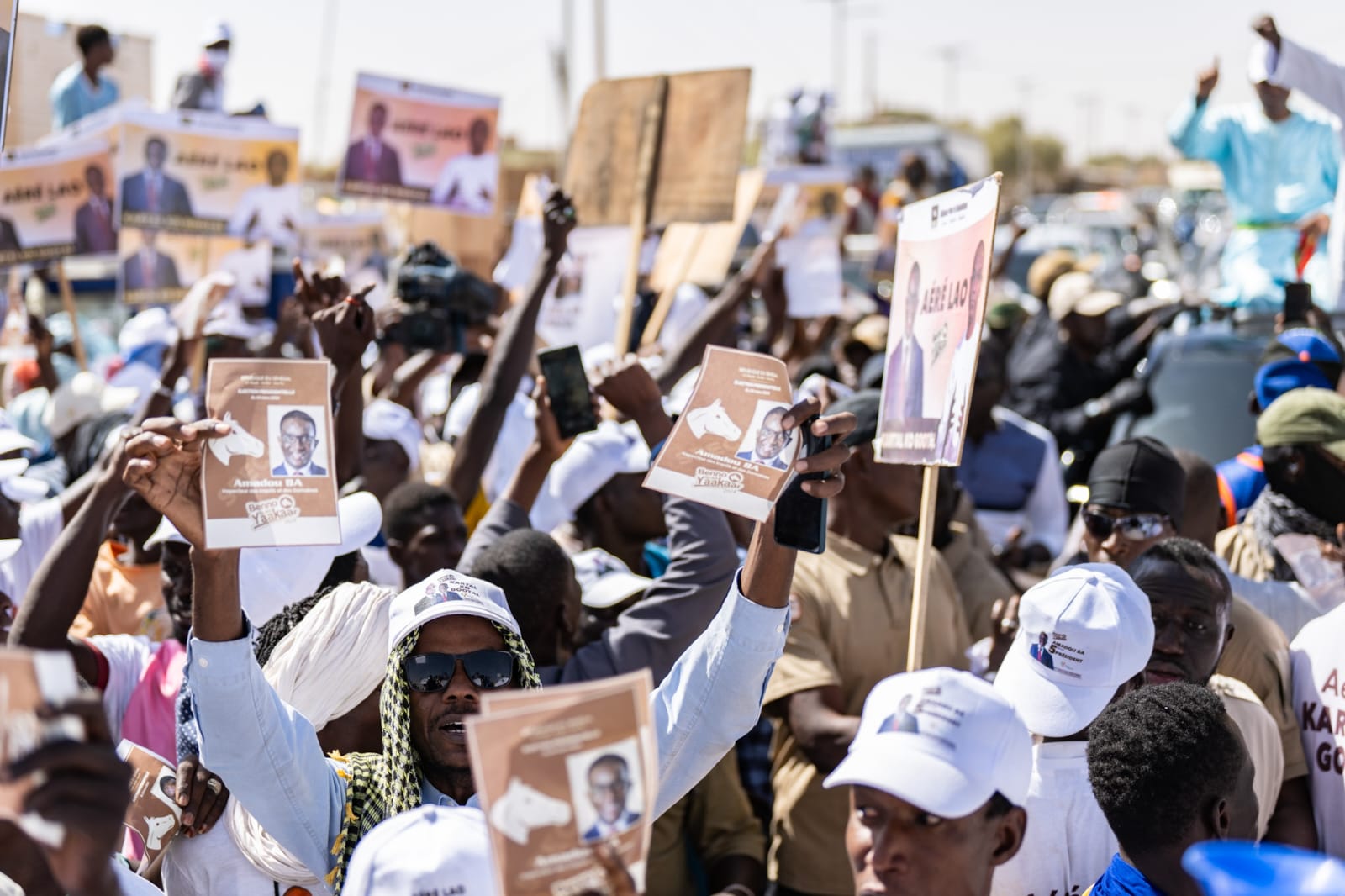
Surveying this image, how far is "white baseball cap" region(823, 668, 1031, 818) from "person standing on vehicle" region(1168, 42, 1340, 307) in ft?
17.2

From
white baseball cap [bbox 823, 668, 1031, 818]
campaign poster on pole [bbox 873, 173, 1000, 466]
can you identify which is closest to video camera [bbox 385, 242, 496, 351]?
campaign poster on pole [bbox 873, 173, 1000, 466]

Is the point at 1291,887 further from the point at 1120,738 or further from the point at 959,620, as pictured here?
the point at 959,620

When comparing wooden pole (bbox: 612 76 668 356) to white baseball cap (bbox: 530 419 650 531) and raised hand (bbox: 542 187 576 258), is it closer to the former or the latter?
raised hand (bbox: 542 187 576 258)

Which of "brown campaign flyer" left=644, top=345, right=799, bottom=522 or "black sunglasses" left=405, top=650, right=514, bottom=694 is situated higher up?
"brown campaign flyer" left=644, top=345, right=799, bottom=522

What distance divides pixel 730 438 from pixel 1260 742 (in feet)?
4.47

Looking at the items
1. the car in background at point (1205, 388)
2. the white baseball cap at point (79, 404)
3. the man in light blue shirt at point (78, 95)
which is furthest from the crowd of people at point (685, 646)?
the man in light blue shirt at point (78, 95)

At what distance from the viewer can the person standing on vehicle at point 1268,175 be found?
706 centimetres

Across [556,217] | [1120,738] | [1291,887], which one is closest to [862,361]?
[556,217]

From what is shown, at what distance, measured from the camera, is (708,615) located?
366 cm

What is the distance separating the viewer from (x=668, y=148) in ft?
19.6

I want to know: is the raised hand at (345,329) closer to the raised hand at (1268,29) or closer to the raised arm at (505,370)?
the raised arm at (505,370)

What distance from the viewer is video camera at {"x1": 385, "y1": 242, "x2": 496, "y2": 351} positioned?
19.4 feet

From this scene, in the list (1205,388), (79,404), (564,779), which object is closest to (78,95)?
(79,404)

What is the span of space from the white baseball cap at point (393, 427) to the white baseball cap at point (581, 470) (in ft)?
3.63
